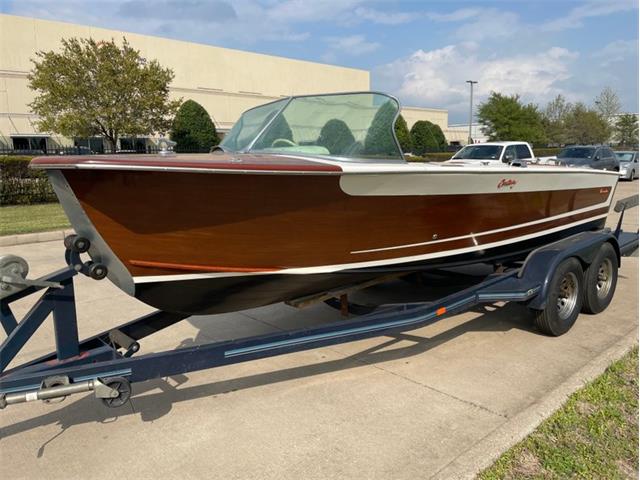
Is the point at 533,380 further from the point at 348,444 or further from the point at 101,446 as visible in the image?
the point at 101,446

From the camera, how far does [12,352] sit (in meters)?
2.60

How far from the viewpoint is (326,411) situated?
309 cm

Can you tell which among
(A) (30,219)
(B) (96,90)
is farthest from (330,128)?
(B) (96,90)

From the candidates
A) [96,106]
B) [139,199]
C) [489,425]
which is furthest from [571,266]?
[96,106]

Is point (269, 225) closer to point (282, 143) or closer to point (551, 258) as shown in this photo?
point (282, 143)

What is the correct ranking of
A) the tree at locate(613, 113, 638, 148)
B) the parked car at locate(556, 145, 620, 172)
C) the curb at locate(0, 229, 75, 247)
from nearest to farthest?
the curb at locate(0, 229, 75, 247) < the parked car at locate(556, 145, 620, 172) < the tree at locate(613, 113, 638, 148)

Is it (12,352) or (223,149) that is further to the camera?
(223,149)

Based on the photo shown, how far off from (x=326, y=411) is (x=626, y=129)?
58875mm

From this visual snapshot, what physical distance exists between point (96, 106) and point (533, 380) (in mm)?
19483

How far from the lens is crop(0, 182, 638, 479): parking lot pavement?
102 inches

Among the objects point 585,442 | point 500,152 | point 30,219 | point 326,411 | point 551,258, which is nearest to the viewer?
point 585,442

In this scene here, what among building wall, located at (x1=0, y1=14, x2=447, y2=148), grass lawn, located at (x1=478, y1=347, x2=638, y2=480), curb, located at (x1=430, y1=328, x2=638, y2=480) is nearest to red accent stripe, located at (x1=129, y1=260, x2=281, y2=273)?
curb, located at (x1=430, y1=328, x2=638, y2=480)

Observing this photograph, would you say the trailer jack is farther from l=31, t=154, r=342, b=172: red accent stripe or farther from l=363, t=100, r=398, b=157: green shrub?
l=363, t=100, r=398, b=157: green shrub

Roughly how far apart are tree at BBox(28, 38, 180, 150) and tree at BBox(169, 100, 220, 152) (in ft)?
8.58
